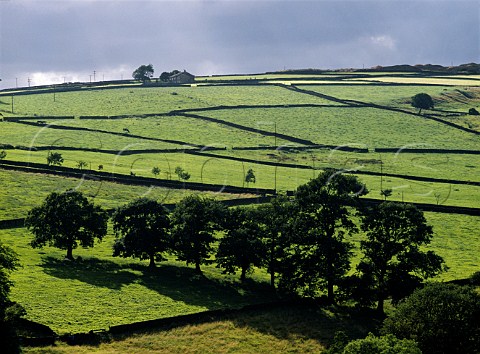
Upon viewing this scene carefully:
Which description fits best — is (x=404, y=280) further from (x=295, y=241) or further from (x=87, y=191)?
(x=87, y=191)

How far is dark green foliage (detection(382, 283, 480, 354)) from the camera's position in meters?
64.1

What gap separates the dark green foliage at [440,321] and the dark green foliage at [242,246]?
22347 millimetres

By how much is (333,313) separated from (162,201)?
1833 inches

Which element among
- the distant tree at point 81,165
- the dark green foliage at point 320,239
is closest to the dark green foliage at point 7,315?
the dark green foliage at point 320,239

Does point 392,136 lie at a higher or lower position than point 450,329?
higher

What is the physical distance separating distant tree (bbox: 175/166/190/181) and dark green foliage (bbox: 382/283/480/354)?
221 feet

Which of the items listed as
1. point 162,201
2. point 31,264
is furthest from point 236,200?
point 31,264

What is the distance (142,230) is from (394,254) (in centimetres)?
3140

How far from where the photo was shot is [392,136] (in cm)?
19062

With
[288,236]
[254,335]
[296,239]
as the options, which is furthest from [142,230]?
[254,335]

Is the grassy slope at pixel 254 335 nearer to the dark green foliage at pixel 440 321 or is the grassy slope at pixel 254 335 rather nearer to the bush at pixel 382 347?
the dark green foliage at pixel 440 321

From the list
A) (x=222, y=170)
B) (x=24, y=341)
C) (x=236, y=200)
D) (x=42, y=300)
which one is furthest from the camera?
(x=222, y=170)

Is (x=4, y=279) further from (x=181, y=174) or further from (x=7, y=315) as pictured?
(x=181, y=174)

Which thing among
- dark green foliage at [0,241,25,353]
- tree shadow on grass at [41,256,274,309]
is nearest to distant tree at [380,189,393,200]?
tree shadow on grass at [41,256,274,309]
